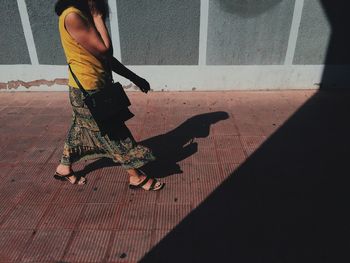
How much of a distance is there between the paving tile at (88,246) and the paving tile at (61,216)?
172 millimetres

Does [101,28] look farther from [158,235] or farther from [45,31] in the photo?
[45,31]

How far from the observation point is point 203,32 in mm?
5281

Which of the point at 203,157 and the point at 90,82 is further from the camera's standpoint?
the point at 203,157

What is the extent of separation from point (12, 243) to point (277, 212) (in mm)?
2265

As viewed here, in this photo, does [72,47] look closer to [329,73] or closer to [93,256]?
[93,256]

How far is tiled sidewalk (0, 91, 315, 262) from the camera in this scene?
8.24ft

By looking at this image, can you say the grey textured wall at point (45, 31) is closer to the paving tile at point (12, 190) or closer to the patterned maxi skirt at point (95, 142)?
the paving tile at point (12, 190)

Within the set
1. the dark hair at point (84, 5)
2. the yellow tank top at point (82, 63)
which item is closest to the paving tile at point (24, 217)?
the yellow tank top at point (82, 63)

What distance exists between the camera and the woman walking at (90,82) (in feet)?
7.52

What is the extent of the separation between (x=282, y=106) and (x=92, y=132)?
346 cm

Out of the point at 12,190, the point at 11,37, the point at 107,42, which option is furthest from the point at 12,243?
the point at 11,37

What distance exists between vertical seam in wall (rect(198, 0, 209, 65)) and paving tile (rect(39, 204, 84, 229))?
11.5 ft

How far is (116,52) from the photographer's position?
538 centimetres

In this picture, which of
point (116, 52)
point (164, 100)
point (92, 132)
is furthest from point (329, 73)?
point (92, 132)
